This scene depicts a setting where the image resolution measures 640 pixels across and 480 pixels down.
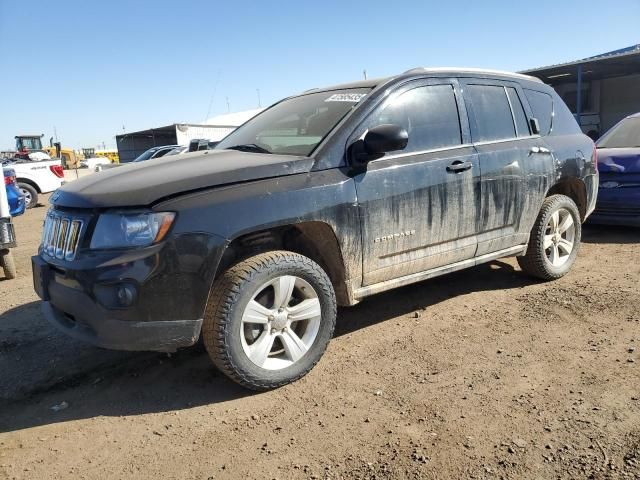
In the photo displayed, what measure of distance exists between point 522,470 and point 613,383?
3.50 feet

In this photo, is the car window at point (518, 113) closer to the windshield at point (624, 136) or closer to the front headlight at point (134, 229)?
the front headlight at point (134, 229)

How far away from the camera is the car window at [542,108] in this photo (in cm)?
460

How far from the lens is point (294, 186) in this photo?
301 cm

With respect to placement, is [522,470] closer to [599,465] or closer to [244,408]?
[599,465]

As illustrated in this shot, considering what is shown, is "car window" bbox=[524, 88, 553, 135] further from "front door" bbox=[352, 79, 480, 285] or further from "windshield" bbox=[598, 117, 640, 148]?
"windshield" bbox=[598, 117, 640, 148]

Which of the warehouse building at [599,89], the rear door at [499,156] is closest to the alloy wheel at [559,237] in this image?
the rear door at [499,156]

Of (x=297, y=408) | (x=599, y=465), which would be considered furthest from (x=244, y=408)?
(x=599, y=465)

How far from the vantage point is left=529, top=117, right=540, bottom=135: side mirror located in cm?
449

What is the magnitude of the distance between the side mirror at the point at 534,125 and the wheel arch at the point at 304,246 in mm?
2407

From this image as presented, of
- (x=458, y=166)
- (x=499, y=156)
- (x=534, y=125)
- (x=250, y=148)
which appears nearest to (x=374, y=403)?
(x=458, y=166)

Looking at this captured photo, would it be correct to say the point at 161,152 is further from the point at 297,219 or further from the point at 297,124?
the point at 297,219

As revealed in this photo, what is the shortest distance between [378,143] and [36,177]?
544 inches

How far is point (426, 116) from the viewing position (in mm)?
3736

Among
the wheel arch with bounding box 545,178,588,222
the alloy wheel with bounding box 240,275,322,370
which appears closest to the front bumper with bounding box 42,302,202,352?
the alloy wheel with bounding box 240,275,322,370
